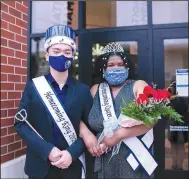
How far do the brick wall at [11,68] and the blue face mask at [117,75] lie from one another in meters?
1.39

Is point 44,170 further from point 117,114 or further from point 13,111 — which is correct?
point 13,111

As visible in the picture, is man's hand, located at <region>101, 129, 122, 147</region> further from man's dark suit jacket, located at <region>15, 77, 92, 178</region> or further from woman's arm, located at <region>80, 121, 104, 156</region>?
man's dark suit jacket, located at <region>15, 77, 92, 178</region>

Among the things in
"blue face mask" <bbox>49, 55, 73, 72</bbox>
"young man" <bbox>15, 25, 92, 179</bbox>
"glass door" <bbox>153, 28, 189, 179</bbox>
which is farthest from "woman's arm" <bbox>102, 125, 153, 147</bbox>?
"glass door" <bbox>153, 28, 189, 179</bbox>

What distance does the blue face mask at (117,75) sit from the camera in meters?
2.39

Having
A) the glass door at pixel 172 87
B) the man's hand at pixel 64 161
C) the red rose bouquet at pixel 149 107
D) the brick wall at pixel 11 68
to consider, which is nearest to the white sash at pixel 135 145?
the red rose bouquet at pixel 149 107

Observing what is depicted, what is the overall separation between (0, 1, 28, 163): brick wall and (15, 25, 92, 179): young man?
0.98 m

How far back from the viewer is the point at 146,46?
327 centimetres

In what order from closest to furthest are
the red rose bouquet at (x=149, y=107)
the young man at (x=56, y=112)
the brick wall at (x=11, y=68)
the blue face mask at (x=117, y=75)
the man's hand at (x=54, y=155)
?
the red rose bouquet at (x=149, y=107) < the man's hand at (x=54, y=155) < the young man at (x=56, y=112) < the blue face mask at (x=117, y=75) < the brick wall at (x=11, y=68)

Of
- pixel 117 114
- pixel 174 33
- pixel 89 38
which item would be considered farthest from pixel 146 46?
pixel 117 114

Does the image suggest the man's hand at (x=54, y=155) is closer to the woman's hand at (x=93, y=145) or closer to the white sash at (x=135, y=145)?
the woman's hand at (x=93, y=145)

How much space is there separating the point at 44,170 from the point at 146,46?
1.83 m

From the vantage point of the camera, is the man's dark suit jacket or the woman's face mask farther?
the woman's face mask

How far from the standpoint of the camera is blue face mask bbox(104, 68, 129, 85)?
7.86ft

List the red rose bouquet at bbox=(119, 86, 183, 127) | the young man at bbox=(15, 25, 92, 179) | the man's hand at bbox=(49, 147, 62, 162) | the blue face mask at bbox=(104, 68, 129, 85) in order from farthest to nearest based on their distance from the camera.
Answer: the blue face mask at bbox=(104, 68, 129, 85), the young man at bbox=(15, 25, 92, 179), the man's hand at bbox=(49, 147, 62, 162), the red rose bouquet at bbox=(119, 86, 183, 127)
